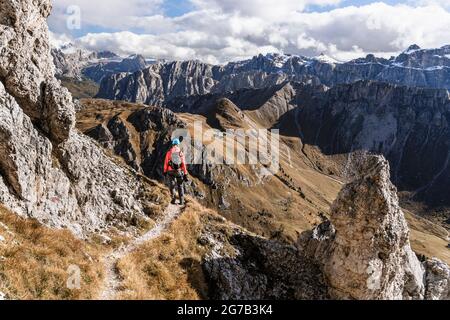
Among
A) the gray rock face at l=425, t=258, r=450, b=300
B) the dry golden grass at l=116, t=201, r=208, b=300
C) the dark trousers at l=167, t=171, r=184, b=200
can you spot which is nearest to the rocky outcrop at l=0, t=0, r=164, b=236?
the dry golden grass at l=116, t=201, r=208, b=300

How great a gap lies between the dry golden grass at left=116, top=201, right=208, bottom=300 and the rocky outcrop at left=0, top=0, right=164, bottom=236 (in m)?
4.17

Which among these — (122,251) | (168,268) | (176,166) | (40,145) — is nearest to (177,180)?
(176,166)

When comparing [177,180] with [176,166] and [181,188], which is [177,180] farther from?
[176,166]

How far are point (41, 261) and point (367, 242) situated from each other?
2266cm

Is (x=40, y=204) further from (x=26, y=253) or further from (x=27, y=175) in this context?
(x=26, y=253)

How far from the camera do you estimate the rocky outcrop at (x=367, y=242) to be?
1185 inches

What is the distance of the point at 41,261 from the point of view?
20.0m

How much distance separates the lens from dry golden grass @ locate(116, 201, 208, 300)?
2234 cm

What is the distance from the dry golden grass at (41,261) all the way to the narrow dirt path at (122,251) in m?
0.58

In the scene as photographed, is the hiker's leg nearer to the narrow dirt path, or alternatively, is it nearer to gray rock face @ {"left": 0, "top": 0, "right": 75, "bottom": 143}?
the narrow dirt path

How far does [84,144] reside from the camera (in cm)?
3278

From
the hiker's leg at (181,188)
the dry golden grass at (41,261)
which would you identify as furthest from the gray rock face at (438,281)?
the dry golden grass at (41,261)

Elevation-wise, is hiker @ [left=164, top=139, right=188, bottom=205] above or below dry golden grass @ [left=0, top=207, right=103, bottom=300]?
above
